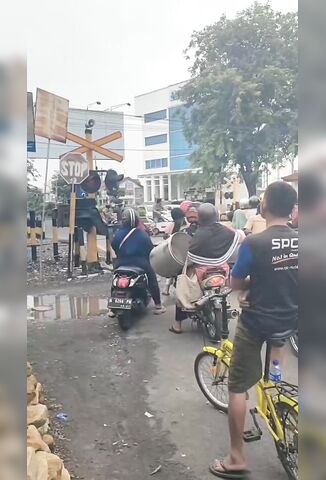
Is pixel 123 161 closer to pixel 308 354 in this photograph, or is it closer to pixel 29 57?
pixel 29 57

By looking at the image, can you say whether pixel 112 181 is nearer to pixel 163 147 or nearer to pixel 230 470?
pixel 163 147

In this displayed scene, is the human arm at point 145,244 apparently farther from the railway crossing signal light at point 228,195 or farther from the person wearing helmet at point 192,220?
the railway crossing signal light at point 228,195

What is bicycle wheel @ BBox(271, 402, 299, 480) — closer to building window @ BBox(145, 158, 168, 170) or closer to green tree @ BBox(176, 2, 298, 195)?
green tree @ BBox(176, 2, 298, 195)

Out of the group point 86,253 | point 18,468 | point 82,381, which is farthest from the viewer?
point 86,253

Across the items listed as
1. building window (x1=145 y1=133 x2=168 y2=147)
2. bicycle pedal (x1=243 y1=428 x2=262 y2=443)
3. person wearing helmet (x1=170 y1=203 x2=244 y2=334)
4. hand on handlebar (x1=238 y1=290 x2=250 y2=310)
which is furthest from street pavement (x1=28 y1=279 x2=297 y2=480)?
building window (x1=145 y1=133 x2=168 y2=147)

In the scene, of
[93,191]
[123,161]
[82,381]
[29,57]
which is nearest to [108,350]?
[82,381]

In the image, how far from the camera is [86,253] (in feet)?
8.63

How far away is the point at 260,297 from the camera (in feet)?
4.07

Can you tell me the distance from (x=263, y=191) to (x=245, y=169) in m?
0.08

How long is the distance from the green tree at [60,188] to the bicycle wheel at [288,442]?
3.17ft

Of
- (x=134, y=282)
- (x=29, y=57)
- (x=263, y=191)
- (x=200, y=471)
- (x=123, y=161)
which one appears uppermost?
(x=29, y=57)

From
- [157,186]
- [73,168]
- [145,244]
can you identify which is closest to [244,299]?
[157,186]

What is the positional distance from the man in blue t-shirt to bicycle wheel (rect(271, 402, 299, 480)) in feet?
0.35

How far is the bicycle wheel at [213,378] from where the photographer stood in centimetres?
153
